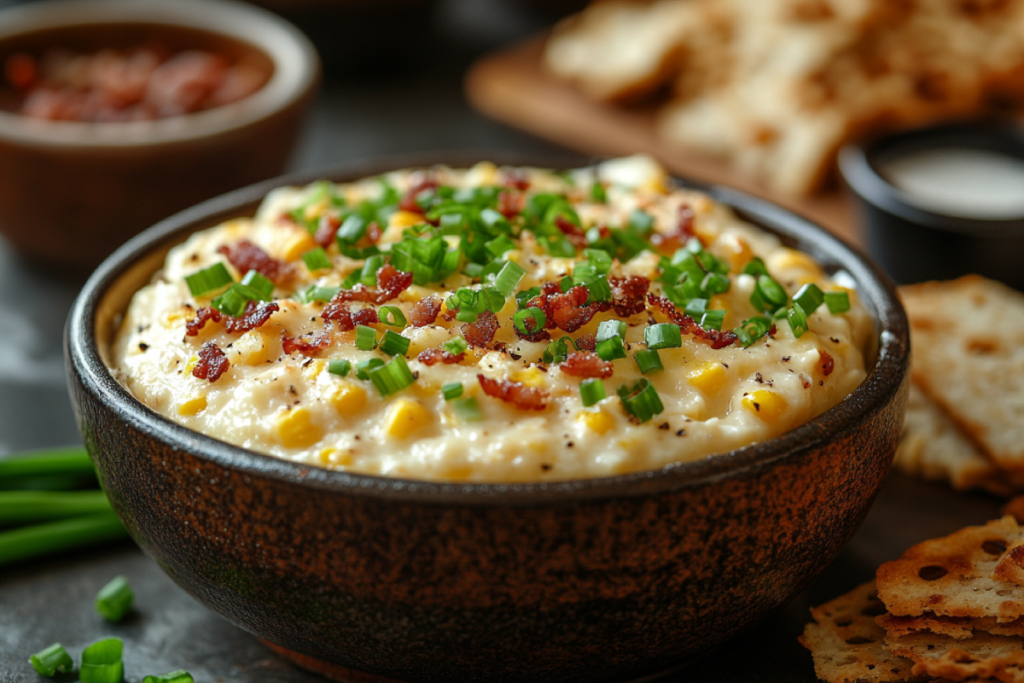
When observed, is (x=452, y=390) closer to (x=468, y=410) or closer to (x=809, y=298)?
(x=468, y=410)

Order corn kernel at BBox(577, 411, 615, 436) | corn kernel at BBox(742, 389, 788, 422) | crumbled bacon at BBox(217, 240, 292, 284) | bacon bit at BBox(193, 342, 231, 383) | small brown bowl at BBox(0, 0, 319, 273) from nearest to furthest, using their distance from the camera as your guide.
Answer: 1. corn kernel at BBox(577, 411, 615, 436)
2. corn kernel at BBox(742, 389, 788, 422)
3. bacon bit at BBox(193, 342, 231, 383)
4. crumbled bacon at BBox(217, 240, 292, 284)
5. small brown bowl at BBox(0, 0, 319, 273)

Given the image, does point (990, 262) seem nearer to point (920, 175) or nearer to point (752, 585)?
point (920, 175)

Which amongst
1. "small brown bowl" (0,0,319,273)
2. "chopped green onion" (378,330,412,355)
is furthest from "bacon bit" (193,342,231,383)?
"small brown bowl" (0,0,319,273)

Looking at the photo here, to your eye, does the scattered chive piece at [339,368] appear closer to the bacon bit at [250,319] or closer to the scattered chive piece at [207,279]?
the bacon bit at [250,319]

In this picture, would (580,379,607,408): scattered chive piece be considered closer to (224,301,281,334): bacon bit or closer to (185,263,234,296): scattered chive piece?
(224,301,281,334): bacon bit

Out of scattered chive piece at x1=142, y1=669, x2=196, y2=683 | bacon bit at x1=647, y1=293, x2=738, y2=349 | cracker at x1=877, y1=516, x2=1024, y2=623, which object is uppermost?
bacon bit at x1=647, y1=293, x2=738, y2=349

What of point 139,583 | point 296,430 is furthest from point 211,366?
point 139,583

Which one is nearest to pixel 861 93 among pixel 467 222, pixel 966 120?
pixel 966 120
